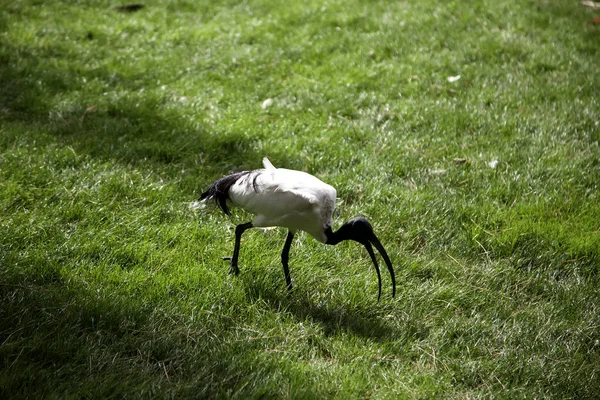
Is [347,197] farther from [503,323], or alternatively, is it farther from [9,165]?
[9,165]

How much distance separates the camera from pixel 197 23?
7520 mm

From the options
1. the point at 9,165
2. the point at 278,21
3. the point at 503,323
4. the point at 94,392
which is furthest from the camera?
the point at 278,21

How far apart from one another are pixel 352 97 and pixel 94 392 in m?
3.90

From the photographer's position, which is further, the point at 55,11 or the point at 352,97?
the point at 55,11

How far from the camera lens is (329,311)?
361 cm

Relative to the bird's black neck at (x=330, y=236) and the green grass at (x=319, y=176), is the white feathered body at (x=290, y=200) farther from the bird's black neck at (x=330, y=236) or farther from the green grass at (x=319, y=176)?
the green grass at (x=319, y=176)

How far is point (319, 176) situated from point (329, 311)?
1539mm

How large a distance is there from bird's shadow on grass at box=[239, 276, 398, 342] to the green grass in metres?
0.01

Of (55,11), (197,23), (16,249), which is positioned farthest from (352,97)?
(55,11)

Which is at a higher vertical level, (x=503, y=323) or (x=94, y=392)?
(x=94, y=392)

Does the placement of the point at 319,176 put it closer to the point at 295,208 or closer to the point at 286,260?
the point at 286,260

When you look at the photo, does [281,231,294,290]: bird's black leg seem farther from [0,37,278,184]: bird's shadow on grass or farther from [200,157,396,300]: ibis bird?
[0,37,278,184]: bird's shadow on grass

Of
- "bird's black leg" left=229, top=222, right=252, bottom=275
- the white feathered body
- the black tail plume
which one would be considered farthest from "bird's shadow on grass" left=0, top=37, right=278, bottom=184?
the white feathered body

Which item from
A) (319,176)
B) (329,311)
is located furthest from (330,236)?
(319,176)
